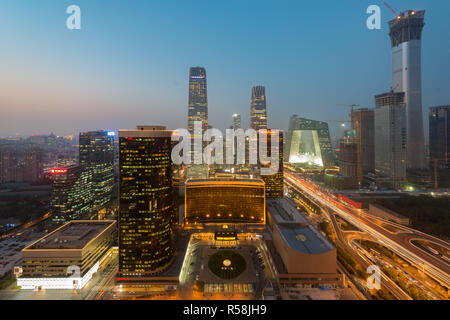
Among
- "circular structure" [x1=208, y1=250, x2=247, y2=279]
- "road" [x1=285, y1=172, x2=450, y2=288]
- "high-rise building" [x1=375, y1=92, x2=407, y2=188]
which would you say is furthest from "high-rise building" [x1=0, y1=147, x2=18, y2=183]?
"high-rise building" [x1=375, y1=92, x2=407, y2=188]

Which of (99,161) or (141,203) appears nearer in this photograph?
(141,203)

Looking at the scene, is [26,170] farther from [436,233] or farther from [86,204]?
[436,233]

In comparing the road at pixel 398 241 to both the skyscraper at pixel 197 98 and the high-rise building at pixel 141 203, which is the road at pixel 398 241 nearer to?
the high-rise building at pixel 141 203

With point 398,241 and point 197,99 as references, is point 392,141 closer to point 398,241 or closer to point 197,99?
point 398,241

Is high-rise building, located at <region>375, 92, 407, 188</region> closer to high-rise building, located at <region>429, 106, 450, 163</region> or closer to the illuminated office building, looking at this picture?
high-rise building, located at <region>429, 106, 450, 163</region>

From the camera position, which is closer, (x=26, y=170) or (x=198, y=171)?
(x=26, y=170)

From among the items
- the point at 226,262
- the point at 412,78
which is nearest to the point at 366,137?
the point at 412,78
